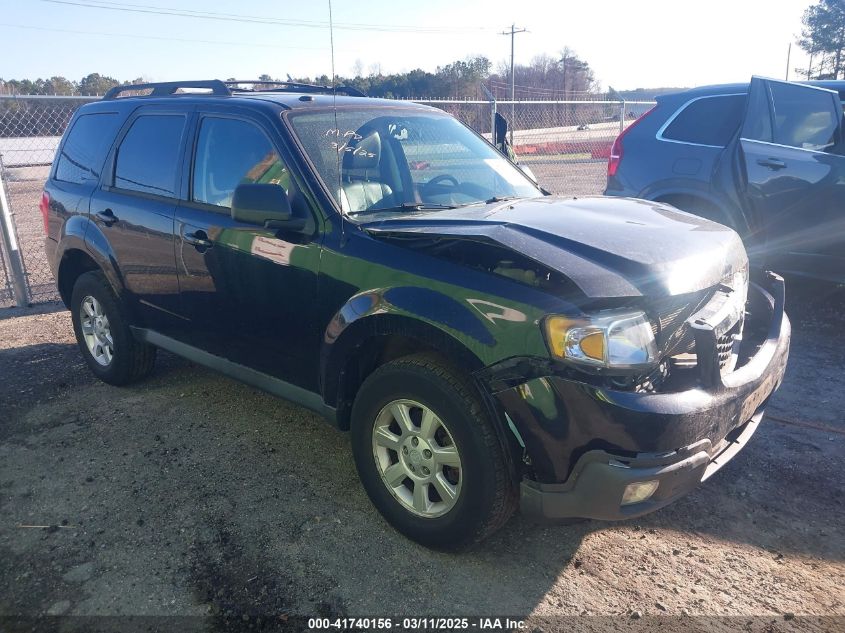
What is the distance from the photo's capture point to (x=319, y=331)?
321cm

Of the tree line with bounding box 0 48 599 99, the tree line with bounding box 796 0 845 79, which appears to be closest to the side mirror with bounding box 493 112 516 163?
the tree line with bounding box 0 48 599 99

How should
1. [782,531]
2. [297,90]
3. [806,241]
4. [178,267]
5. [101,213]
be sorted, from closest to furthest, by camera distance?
[782,531] → [178,267] → [101,213] → [297,90] → [806,241]

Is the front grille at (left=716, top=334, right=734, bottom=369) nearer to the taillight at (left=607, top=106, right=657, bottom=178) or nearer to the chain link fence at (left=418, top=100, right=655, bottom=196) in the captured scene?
the taillight at (left=607, top=106, right=657, bottom=178)

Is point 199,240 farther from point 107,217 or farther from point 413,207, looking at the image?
point 413,207

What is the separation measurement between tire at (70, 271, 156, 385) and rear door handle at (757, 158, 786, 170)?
503 cm

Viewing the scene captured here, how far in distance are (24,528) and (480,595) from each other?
2180 millimetres

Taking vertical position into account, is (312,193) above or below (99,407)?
above

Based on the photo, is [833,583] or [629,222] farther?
[629,222]

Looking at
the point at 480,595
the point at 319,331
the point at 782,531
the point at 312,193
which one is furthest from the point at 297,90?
the point at 782,531

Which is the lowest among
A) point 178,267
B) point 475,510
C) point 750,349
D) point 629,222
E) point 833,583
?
point 833,583

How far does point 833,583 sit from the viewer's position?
107 inches

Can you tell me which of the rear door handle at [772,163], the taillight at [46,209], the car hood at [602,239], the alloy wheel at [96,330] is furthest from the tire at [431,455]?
the rear door handle at [772,163]

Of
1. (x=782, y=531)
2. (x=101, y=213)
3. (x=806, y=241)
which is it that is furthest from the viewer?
(x=806, y=241)

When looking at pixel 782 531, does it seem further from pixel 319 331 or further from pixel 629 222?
pixel 319 331
